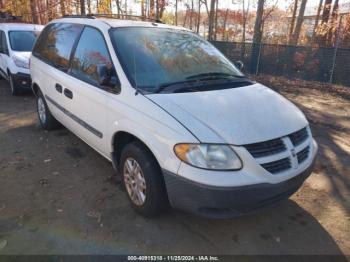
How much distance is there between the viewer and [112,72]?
315 centimetres

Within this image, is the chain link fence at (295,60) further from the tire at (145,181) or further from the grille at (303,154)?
the tire at (145,181)

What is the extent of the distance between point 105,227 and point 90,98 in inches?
56.4

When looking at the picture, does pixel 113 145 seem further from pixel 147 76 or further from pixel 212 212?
pixel 212 212

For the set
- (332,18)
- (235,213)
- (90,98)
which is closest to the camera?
(235,213)

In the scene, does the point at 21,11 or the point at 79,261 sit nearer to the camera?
the point at 79,261

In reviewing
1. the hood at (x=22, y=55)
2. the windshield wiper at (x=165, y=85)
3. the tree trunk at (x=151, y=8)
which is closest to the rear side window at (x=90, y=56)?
the windshield wiper at (x=165, y=85)

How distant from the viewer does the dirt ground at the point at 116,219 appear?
271 centimetres

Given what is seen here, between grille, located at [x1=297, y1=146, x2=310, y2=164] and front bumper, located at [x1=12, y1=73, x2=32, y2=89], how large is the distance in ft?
22.5

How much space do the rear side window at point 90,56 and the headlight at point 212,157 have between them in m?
1.39

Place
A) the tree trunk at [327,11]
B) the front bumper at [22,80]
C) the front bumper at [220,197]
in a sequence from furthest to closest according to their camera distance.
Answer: the tree trunk at [327,11] → the front bumper at [22,80] → the front bumper at [220,197]

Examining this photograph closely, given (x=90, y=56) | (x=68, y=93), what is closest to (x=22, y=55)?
(x=68, y=93)

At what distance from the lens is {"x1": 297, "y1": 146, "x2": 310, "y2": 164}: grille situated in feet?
9.11

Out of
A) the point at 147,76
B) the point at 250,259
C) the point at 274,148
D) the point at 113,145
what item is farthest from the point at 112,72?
the point at 250,259

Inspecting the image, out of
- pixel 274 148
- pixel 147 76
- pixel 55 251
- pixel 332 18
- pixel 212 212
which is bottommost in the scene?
pixel 55 251
